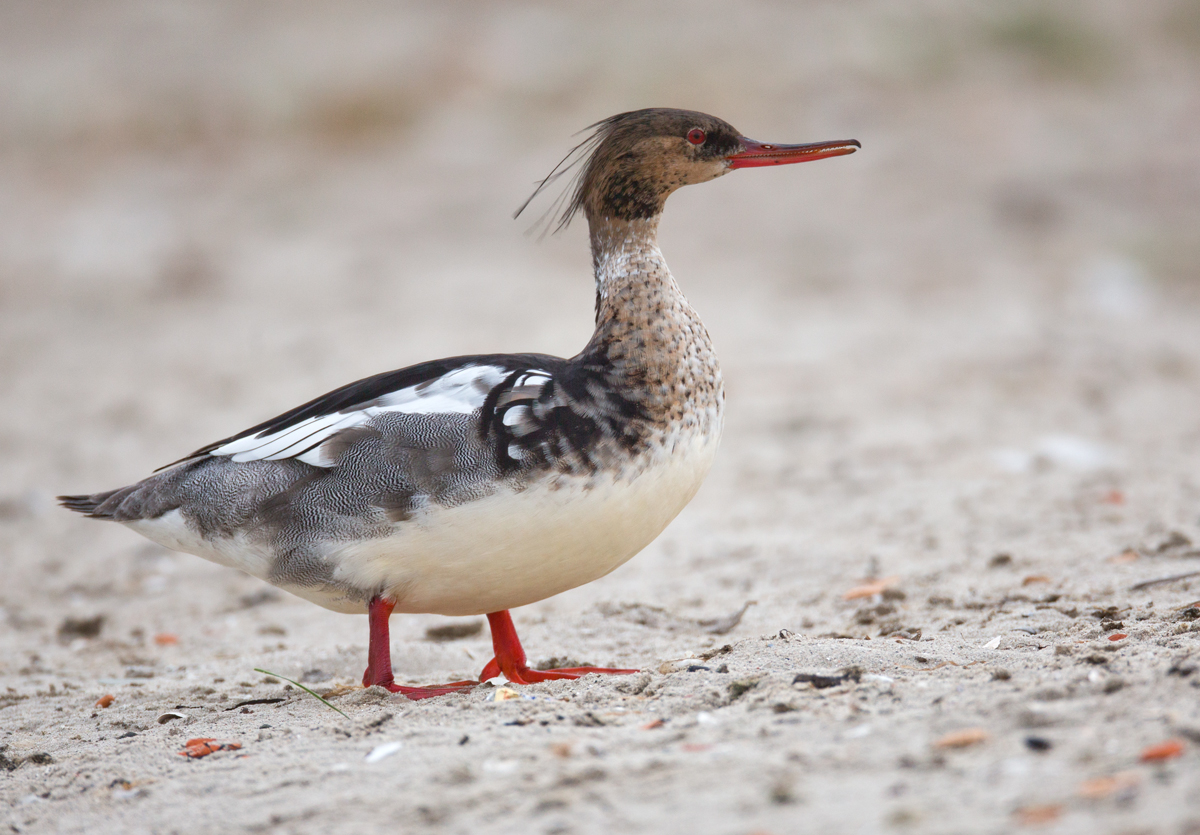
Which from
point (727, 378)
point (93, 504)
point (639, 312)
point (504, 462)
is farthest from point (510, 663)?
point (727, 378)

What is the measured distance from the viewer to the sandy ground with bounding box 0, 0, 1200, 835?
2660 millimetres

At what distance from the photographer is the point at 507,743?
2.85 metres

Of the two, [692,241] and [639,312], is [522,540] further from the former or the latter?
[692,241]

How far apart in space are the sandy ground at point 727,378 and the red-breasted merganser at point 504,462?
0.39 metres

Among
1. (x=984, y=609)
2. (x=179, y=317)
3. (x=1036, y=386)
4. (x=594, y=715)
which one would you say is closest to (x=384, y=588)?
(x=594, y=715)

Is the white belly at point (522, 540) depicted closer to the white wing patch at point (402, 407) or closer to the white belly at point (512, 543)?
the white belly at point (512, 543)

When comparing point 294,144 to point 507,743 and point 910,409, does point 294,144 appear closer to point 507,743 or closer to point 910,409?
point 910,409

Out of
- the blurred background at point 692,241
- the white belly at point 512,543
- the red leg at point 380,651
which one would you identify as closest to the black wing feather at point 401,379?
the white belly at point 512,543

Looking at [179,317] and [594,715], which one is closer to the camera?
[594,715]

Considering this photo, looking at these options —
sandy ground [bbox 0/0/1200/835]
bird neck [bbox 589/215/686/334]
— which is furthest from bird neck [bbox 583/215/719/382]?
sandy ground [bbox 0/0/1200/835]

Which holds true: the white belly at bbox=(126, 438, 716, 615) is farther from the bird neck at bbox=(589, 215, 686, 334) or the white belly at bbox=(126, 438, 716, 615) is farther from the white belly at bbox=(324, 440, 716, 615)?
the bird neck at bbox=(589, 215, 686, 334)

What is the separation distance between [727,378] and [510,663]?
16.6 feet

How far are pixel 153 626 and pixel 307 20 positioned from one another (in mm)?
10844

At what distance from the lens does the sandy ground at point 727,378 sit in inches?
105
